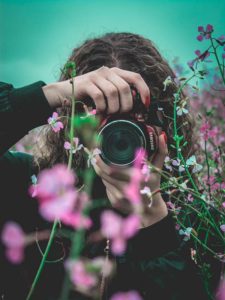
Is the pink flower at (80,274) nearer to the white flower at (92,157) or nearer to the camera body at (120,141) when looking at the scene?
the white flower at (92,157)

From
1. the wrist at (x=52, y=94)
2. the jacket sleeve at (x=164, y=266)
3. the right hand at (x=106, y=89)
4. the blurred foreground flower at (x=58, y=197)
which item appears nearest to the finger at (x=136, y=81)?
the right hand at (x=106, y=89)

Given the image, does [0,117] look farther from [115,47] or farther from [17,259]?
[17,259]

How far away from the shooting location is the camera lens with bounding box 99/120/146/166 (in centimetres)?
44

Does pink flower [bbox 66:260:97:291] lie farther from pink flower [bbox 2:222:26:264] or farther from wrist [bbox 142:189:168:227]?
wrist [bbox 142:189:168:227]

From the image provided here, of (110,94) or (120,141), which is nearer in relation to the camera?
(120,141)

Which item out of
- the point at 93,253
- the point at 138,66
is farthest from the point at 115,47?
the point at 93,253

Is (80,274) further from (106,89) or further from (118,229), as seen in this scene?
(106,89)

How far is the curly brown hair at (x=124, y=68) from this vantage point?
90 cm

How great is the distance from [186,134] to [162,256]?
43cm

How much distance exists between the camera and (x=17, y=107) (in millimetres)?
654

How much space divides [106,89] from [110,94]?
0.03 ft

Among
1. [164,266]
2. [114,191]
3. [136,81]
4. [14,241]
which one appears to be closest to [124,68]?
[136,81]

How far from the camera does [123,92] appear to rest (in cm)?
59

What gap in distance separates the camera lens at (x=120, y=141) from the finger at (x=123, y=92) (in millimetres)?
117
